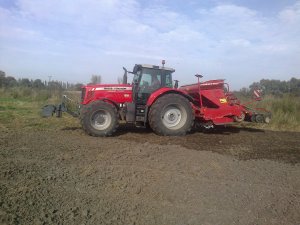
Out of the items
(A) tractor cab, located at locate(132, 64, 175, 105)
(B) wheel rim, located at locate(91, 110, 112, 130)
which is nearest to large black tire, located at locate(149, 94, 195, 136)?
(A) tractor cab, located at locate(132, 64, 175, 105)

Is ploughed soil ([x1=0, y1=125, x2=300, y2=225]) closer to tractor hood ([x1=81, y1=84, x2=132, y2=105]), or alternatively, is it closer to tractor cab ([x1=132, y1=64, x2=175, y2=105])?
tractor hood ([x1=81, y1=84, x2=132, y2=105])

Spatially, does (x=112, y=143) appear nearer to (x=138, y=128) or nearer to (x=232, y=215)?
(x=138, y=128)

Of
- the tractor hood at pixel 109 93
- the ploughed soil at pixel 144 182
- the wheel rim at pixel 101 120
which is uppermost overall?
the tractor hood at pixel 109 93

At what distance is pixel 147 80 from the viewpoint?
408 inches

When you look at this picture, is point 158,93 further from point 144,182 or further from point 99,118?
point 144,182

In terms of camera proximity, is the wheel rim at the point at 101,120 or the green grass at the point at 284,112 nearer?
the wheel rim at the point at 101,120

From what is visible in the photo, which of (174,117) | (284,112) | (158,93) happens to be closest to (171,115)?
(174,117)

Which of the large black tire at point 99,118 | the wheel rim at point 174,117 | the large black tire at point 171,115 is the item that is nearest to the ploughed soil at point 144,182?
the large black tire at point 99,118

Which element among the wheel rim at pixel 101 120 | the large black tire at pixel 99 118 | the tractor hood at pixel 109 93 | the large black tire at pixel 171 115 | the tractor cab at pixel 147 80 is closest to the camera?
the large black tire at pixel 99 118

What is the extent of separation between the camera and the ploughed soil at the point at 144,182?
4266 mm

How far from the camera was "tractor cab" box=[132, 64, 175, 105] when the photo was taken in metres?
10.2

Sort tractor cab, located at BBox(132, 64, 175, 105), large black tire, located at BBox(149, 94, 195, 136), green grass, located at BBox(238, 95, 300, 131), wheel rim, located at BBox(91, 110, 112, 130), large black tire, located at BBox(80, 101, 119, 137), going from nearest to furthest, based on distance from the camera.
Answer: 1. large black tire, located at BBox(80, 101, 119, 137)
2. wheel rim, located at BBox(91, 110, 112, 130)
3. large black tire, located at BBox(149, 94, 195, 136)
4. tractor cab, located at BBox(132, 64, 175, 105)
5. green grass, located at BBox(238, 95, 300, 131)

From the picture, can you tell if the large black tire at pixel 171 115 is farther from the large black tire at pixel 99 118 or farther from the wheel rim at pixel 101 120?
the wheel rim at pixel 101 120

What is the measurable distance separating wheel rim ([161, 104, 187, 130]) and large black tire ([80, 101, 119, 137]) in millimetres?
1463
